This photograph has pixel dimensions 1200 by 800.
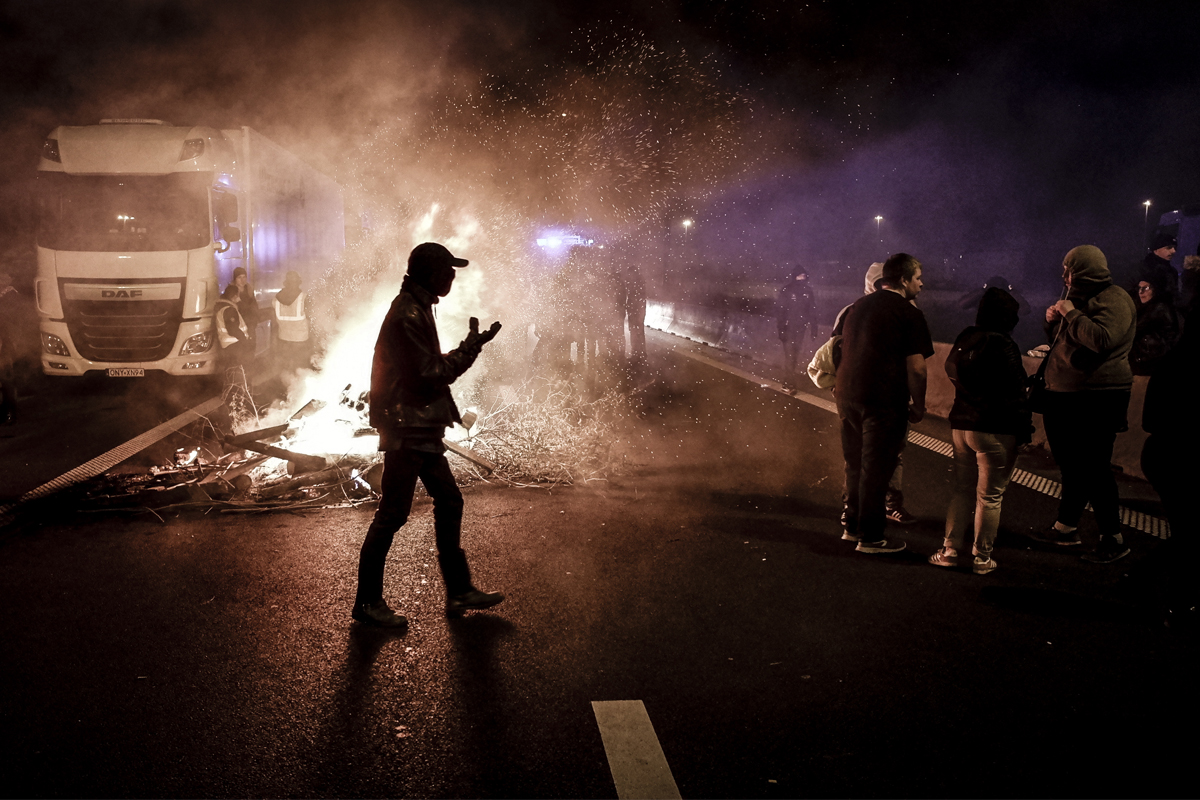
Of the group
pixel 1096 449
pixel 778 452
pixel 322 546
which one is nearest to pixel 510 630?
pixel 322 546

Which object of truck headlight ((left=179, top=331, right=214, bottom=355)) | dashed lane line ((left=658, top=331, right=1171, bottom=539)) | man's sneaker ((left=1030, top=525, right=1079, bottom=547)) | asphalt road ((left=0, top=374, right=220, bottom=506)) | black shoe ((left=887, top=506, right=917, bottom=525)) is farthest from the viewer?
truck headlight ((left=179, top=331, right=214, bottom=355))

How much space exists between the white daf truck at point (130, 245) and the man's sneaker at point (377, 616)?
27.6 feet

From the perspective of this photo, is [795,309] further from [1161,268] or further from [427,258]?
[427,258]

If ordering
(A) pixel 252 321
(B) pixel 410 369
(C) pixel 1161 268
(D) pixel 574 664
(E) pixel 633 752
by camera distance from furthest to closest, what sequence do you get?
(A) pixel 252 321 → (C) pixel 1161 268 → (B) pixel 410 369 → (D) pixel 574 664 → (E) pixel 633 752

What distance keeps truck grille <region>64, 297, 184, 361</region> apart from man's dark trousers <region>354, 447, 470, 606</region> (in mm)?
8432

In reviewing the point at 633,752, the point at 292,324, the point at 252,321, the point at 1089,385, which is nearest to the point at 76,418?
the point at 252,321

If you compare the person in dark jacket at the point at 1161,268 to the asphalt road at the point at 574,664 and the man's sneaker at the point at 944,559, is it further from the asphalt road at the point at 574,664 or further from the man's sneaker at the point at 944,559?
the man's sneaker at the point at 944,559

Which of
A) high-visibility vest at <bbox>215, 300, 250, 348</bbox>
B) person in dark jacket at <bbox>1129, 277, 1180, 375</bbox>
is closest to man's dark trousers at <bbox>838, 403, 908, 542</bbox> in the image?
person in dark jacket at <bbox>1129, 277, 1180, 375</bbox>

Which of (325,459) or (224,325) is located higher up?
(224,325)

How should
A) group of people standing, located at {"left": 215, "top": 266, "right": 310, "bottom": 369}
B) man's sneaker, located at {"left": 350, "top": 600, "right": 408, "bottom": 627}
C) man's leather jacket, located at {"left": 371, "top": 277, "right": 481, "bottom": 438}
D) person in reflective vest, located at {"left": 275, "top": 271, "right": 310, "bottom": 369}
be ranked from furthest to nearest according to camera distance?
person in reflective vest, located at {"left": 275, "top": 271, "right": 310, "bottom": 369} → group of people standing, located at {"left": 215, "top": 266, "right": 310, "bottom": 369} → man's sneaker, located at {"left": 350, "top": 600, "right": 408, "bottom": 627} → man's leather jacket, located at {"left": 371, "top": 277, "right": 481, "bottom": 438}

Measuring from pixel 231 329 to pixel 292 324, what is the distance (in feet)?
4.01

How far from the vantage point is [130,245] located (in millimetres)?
10586

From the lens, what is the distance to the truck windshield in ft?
34.4

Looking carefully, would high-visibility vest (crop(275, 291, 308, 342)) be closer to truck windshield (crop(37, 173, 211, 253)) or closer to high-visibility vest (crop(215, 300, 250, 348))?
high-visibility vest (crop(215, 300, 250, 348))
